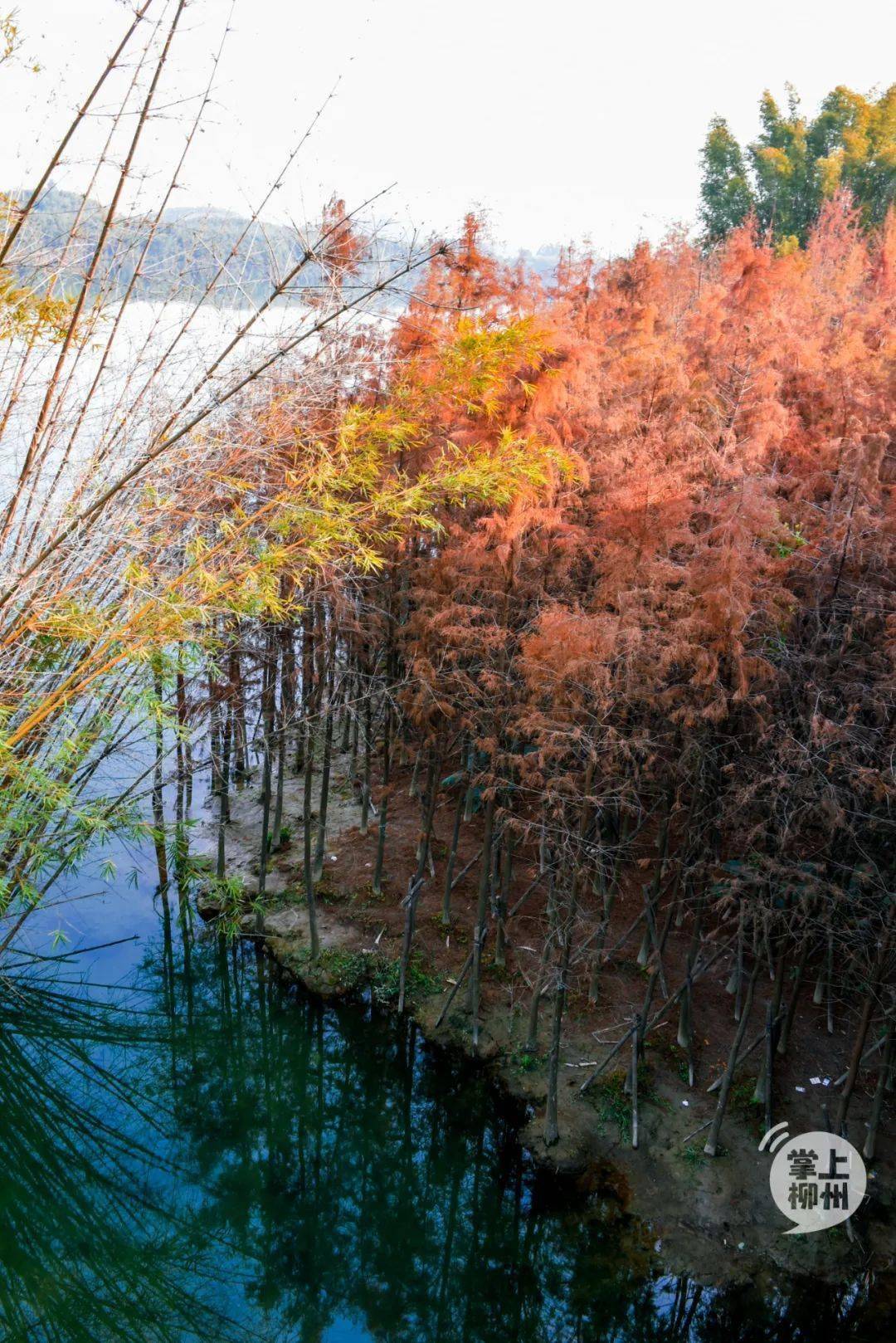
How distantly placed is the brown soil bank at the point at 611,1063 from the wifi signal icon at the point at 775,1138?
0.07 m

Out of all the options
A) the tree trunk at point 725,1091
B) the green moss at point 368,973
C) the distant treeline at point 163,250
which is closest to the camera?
the distant treeline at point 163,250

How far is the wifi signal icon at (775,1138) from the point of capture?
6.47m

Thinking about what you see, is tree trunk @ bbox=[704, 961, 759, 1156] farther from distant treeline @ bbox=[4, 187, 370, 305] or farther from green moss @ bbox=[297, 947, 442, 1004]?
distant treeline @ bbox=[4, 187, 370, 305]

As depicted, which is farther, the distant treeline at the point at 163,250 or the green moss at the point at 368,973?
the green moss at the point at 368,973

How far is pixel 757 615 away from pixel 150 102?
478 centimetres

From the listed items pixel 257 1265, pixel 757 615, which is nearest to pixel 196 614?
pixel 757 615

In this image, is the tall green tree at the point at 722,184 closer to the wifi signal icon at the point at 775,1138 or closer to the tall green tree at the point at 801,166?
the tall green tree at the point at 801,166

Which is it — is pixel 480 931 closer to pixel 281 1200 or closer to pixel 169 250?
pixel 281 1200

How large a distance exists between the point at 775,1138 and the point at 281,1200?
390 centimetres

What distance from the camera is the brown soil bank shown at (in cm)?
597

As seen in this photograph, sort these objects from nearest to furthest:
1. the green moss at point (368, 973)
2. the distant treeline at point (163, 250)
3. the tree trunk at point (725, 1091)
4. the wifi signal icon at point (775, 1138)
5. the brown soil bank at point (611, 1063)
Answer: the distant treeline at point (163, 250), the brown soil bank at point (611, 1063), the tree trunk at point (725, 1091), the wifi signal icon at point (775, 1138), the green moss at point (368, 973)

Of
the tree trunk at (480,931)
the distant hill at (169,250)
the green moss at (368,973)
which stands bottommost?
the green moss at (368,973)

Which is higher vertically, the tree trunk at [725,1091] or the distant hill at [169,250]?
the distant hill at [169,250]

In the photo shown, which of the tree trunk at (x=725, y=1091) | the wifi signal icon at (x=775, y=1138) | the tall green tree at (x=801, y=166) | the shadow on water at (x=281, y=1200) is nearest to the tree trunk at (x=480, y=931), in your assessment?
the shadow on water at (x=281, y=1200)
